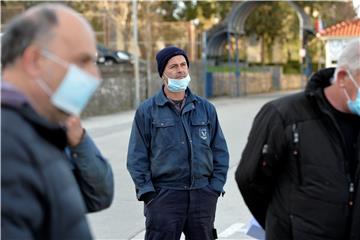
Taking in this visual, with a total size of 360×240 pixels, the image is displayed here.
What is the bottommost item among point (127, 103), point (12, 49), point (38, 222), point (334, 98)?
point (127, 103)

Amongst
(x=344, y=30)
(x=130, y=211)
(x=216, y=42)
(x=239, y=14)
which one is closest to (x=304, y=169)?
(x=130, y=211)

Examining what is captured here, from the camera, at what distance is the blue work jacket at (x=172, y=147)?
459cm

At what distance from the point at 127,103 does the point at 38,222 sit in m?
24.6

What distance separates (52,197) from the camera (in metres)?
1.98

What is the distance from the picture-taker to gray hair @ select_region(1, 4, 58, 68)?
6.81 feet

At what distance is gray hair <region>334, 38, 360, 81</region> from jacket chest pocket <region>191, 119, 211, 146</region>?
5.51ft

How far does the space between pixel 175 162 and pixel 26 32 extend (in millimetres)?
2580

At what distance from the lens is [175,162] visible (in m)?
4.57

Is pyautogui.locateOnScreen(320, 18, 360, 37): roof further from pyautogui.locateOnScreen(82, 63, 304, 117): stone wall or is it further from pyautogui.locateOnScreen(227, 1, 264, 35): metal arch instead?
pyautogui.locateOnScreen(227, 1, 264, 35): metal arch

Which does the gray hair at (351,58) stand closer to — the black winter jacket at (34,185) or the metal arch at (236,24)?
the black winter jacket at (34,185)

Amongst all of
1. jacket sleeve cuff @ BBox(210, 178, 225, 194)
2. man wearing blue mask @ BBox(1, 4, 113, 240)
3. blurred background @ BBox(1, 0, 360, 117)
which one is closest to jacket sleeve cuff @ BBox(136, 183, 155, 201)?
jacket sleeve cuff @ BBox(210, 178, 225, 194)

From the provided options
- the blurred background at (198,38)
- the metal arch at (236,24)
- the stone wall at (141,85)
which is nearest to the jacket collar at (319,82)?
the blurred background at (198,38)

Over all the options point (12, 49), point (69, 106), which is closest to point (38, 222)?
point (69, 106)

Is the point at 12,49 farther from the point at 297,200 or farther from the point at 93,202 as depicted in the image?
the point at 297,200
